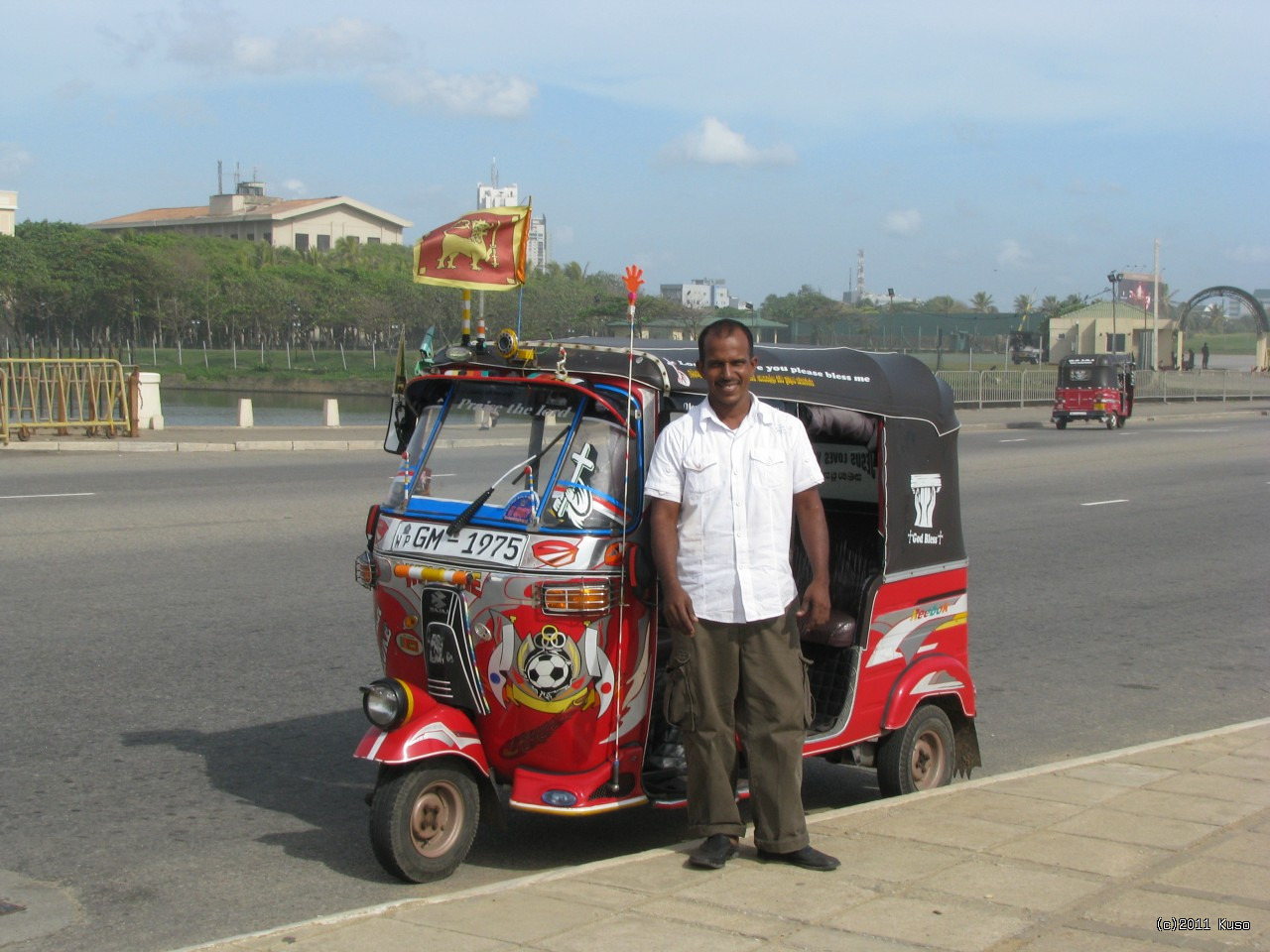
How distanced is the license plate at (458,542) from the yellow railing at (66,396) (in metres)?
21.1

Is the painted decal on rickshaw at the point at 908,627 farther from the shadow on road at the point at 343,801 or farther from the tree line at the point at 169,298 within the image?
the tree line at the point at 169,298

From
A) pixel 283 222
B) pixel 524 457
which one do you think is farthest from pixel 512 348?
pixel 283 222

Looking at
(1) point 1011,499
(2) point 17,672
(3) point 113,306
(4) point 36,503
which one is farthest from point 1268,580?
(3) point 113,306

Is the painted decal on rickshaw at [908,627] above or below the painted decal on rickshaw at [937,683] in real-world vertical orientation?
above

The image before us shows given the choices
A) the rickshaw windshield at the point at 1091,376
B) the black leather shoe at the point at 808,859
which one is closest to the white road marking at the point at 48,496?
the black leather shoe at the point at 808,859

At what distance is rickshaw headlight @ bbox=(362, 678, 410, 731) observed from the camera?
4.60 metres

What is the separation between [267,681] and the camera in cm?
761

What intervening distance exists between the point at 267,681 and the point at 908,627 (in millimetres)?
3713

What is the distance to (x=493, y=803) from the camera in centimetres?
484

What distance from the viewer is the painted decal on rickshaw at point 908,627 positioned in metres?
5.51

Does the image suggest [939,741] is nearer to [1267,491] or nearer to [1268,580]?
[1268,580]

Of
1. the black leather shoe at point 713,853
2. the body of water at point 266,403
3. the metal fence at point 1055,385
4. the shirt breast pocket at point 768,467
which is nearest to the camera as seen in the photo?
the black leather shoe at point 713,853

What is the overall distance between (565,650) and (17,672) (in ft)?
13.8

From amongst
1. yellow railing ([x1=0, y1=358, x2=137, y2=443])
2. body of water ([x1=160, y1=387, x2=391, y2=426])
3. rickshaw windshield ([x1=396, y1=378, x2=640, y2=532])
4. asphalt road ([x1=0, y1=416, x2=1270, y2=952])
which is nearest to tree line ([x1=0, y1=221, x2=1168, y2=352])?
body of water ([x1=160, y1=387, x2=391, y2=426])
